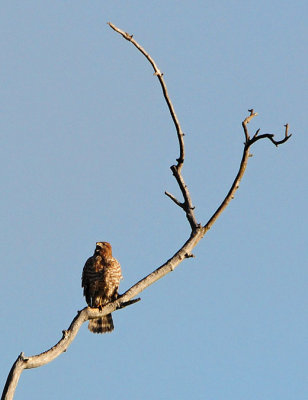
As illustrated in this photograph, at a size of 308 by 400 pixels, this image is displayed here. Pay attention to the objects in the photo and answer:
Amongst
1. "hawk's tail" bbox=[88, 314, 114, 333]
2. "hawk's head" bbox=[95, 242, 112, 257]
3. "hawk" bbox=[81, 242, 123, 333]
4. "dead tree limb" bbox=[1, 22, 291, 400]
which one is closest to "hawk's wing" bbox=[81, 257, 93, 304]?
"hawk" bbox=[81, 242, 123, 333]

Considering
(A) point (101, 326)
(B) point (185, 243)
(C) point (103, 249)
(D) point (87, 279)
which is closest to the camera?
(B) point (185, 243)

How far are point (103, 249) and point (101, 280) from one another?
60cm

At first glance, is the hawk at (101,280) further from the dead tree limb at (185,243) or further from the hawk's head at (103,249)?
the dead tree limb at (185,243)

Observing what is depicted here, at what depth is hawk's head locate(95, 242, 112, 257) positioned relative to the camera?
11094 mm

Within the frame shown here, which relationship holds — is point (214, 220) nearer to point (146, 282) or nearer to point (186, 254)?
point (186, 254)

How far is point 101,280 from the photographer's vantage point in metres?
10.7

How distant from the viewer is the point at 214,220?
733 cm

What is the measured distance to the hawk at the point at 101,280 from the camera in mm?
10656

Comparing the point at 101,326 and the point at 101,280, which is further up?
the point at 101,280

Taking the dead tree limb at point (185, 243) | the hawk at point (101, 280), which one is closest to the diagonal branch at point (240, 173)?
the dead tree limb at point (185, 243)

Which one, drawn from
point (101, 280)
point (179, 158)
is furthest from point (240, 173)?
point (101, 280)

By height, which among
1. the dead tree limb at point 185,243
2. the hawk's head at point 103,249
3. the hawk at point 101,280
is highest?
the hawk's head at point 103,249

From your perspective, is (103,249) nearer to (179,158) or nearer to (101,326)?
(101,326)

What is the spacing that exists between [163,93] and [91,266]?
454 centimetres
